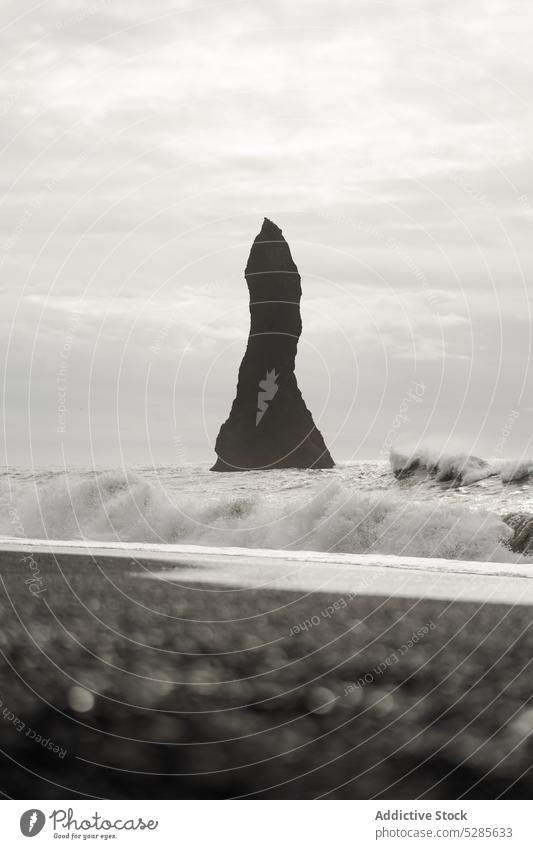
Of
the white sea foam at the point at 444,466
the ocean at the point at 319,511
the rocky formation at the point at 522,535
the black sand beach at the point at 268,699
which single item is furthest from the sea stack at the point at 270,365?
the black sand beach at the point at 268,699

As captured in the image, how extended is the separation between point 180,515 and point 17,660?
7.36m

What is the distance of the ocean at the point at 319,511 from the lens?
10430 millimetres

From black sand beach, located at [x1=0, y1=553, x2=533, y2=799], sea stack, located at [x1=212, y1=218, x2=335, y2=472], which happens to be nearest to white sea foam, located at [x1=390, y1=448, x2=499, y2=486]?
black sand beach, located at [x1=0, y1=553, x2=533, y2=799]

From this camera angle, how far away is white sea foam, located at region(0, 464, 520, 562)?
10.3 metres

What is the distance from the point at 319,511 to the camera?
11.5 metres

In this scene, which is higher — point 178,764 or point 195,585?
point 195,585

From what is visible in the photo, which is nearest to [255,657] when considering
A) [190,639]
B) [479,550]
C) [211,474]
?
[190,639]

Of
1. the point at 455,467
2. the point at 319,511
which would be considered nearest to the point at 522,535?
the point at 319,511

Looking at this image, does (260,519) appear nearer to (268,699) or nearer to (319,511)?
(319,511)

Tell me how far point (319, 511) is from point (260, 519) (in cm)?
117

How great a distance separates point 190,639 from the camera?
536cm

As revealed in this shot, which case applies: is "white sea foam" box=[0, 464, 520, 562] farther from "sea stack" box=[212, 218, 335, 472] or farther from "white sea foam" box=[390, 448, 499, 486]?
"sea stack" box=[212, 218, 335, 472]

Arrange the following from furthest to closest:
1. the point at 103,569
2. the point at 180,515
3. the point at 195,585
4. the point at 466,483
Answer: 1. the point at 466,483
2. the point at 180,515
3. the point at 103,569
4. the point at 195,585

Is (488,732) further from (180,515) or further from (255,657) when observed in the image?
(180,515)
